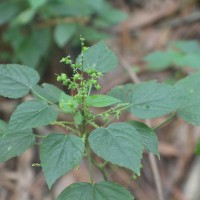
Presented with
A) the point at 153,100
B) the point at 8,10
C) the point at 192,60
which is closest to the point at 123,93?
the point at 153,100

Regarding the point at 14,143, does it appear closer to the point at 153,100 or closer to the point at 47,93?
the point at 47,93

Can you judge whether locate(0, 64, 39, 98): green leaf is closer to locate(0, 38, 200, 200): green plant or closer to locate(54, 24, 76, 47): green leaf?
locate(0, 38, 200, 200): green plant

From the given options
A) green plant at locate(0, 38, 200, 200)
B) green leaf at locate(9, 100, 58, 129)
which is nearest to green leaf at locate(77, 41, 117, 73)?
green plant at locate(0, 38, 200, 200)

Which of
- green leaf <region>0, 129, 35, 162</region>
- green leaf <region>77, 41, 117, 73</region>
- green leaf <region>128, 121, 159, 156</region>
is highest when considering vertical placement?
green leaf <region>77, 41, 117, 73</region>

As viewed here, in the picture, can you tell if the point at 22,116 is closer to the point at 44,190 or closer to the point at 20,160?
the point at 44,190

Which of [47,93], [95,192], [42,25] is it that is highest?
[47,93]

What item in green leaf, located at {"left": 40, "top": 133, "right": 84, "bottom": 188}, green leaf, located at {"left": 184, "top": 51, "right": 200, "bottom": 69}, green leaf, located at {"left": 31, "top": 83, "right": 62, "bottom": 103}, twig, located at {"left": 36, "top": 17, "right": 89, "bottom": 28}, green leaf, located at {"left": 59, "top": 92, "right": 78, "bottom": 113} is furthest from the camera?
twig, located at {"left": 36, "top": 17, "right": 89, "bottom": 28}

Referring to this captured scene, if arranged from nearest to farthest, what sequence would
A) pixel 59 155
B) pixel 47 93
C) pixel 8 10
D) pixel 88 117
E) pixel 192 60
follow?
pixel 59 155 → pixel 88 117 → pixel 47 93 → pixel 192 60 → pixel 8 10

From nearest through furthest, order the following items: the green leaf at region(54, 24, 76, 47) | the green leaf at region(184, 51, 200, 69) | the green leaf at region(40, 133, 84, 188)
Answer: the green leaf at region(40, 133, 84, 188), the green leaf at region(184, 51, 200, 69), the green leaf at region(54, 24, 76, 47)
